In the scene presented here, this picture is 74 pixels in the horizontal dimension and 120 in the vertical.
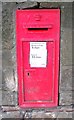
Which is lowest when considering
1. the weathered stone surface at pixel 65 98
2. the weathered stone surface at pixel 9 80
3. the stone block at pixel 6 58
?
the weathered stone surface at pixel 65 98

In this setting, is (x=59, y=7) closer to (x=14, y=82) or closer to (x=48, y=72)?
(x=48, y=72)

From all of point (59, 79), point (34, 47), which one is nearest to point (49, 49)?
point (34, 47)

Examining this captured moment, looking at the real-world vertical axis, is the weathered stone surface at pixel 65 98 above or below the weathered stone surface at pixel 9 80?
below

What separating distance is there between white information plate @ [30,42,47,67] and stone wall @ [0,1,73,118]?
0.24 m

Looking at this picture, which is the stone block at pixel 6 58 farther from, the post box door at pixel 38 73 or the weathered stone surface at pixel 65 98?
the weathered stone surface at pixel 65 98

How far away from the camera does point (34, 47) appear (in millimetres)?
3893

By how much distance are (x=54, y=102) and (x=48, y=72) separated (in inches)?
17.5

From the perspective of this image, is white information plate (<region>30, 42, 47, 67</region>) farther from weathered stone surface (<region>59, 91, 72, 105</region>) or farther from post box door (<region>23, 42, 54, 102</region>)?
weathered stone surface (<region>59, 91, 72, 105</region>)

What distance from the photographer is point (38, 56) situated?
3.92 meters

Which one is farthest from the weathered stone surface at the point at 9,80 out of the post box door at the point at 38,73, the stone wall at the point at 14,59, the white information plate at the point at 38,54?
the white information plate at the point at 38,54

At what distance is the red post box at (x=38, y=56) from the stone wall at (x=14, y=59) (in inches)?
3.5

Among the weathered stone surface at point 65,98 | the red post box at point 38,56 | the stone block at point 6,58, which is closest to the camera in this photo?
the red post box at point 38,56

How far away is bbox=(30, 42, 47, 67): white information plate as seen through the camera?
3887 millimetres

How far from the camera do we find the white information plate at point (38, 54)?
12.8 feet
